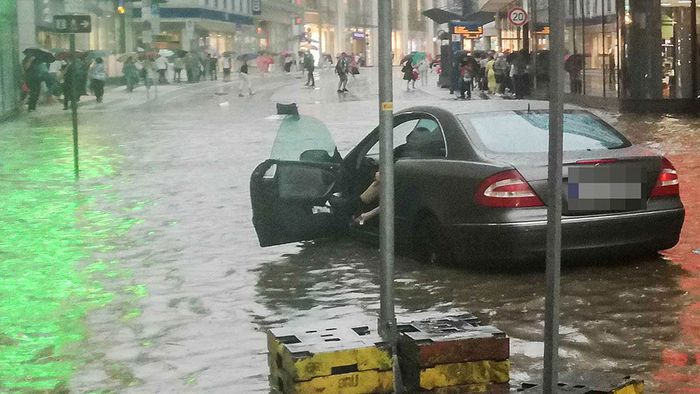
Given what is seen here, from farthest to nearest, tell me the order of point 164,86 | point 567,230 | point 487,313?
point 164,86 → point 567,230 → point 487,313

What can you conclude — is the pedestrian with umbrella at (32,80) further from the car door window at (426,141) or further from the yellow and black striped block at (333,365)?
the yellow and black striped block at (333,365)

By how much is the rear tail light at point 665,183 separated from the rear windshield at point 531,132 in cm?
39

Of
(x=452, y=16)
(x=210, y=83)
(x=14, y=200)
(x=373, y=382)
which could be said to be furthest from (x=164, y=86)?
(x=373, y=382)

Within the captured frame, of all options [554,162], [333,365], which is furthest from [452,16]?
[554,162]

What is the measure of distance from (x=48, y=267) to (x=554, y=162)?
6.62 meters

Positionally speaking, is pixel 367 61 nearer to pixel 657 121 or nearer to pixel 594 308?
pixel 657 121

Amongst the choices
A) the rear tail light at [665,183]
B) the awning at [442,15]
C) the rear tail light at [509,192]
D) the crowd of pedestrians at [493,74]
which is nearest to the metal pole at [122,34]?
the crowd of pedestrians at [493,74]

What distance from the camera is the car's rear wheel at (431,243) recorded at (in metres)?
9.77

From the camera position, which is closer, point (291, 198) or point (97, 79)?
point (291, 198)

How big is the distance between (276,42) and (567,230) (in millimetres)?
120202

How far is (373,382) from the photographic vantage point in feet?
19.7

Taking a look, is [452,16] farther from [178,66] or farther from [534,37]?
[178,66]

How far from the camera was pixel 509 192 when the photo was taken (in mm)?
9180

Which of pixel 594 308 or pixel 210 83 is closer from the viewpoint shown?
pixel 594 308
